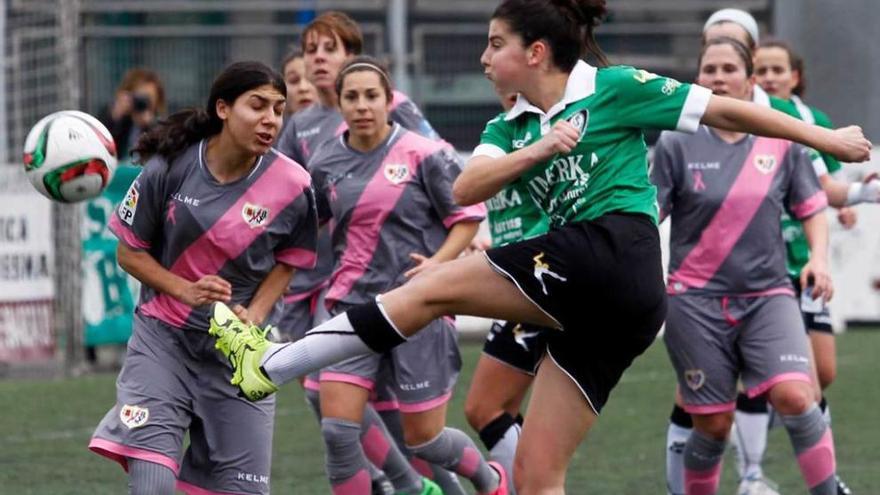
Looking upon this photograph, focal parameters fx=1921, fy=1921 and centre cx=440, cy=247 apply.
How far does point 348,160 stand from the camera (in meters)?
7.98

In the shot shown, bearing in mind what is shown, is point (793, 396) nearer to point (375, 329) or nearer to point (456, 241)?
point (456, 241)

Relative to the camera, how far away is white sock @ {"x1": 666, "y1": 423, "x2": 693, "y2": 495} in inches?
322

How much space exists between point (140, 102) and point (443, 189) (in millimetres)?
5947

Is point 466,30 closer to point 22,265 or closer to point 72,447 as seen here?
point 22,265

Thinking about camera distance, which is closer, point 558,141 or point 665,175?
point 558,141

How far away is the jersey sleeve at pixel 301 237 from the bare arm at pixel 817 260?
7.05 ft

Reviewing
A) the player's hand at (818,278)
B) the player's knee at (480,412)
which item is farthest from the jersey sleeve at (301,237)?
the player's hand at (818,278)

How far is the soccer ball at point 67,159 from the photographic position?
260 inches

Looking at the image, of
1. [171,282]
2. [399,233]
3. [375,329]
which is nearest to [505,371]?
[399,233]

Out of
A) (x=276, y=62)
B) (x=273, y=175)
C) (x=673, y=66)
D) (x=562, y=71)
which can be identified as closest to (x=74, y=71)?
(x=276, y=62)

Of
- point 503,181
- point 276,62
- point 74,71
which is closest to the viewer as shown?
point 503,181

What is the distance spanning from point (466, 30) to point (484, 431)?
304 inches

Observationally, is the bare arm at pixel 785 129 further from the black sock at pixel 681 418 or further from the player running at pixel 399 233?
the black sock at pixel 681 418

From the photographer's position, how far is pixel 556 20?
5.82m
